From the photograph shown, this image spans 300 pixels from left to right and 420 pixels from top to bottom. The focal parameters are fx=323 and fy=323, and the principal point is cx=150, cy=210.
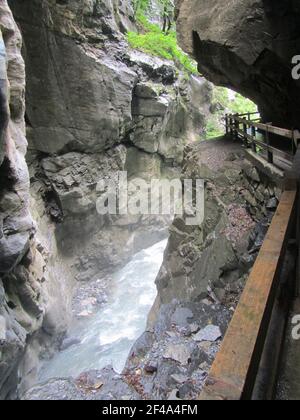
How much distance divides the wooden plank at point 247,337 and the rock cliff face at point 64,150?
707cm

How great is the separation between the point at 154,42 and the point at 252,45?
48.2 ft

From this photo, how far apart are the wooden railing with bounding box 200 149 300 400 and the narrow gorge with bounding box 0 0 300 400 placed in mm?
3425

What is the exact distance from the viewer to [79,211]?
16.8 meters

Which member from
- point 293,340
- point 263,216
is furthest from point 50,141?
point 293,340

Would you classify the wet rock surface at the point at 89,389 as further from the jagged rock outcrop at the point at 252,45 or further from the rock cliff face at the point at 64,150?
the jagged rock outcrop at the point at 252,45

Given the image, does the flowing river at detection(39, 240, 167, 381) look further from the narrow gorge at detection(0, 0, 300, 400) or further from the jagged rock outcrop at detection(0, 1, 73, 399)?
the jagged rock outcrop at detection(0, 1, 73, 399)

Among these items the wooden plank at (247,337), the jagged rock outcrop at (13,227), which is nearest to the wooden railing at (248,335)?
the wooden plank at (247,337)

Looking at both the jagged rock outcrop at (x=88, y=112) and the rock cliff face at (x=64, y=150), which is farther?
the jagged rock outcrop at (x=88, y=112)

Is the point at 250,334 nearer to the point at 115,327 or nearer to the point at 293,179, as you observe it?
the point at 293,179

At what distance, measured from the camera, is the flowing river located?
495 inches

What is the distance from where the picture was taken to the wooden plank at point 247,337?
158cm

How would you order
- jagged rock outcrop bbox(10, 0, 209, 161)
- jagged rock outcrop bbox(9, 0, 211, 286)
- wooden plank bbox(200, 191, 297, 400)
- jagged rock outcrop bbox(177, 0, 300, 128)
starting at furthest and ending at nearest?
jagged rock outcrop bbox(9, 0, 211, 286)
jagged rock outcrop bbox(10, 0, 209, 161)
jagged rock outcrop bbox(177, 0, 300, 128)
wooden plank bbox(200, 191, 297, 400)

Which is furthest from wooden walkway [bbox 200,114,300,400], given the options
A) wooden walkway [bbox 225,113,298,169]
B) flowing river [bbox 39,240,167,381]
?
flowing river [bbox 39,240,167,381]

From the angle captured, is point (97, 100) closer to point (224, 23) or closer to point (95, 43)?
point (95, 43)
